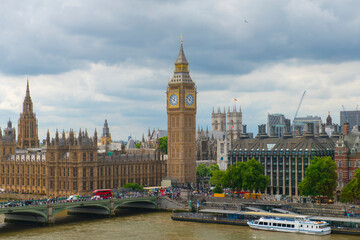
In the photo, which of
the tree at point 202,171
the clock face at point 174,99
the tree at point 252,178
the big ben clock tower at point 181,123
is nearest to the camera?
the tree at point 252,178

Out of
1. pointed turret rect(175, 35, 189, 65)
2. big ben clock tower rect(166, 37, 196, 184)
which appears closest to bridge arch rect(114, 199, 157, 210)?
big ben clock tower rect(166, 37, 196, 184)

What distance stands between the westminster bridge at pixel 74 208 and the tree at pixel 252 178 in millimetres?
17284

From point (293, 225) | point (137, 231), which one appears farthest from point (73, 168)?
point (293, 225)

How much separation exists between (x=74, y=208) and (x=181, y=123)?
4302cm

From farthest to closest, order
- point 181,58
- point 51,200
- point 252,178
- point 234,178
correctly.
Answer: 1. point 181,58
2. point 234,178
3. point 252,178
4. point 51,200

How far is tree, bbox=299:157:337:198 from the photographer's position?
116125mm

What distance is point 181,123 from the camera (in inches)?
6186

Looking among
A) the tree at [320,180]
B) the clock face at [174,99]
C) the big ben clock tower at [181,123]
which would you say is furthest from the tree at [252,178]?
the clock face at [174,99]

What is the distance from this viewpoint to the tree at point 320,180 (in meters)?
116

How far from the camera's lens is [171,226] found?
4178 inches

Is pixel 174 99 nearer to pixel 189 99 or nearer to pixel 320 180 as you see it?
pixel 189 99

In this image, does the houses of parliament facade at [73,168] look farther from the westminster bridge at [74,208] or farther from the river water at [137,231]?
the river water at [137,231]

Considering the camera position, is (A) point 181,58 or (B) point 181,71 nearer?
(B) point 181,71

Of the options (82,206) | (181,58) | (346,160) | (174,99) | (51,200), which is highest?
(181,58)
